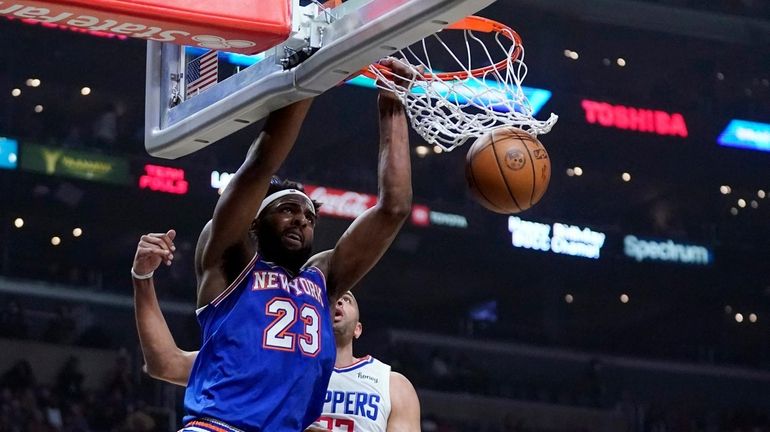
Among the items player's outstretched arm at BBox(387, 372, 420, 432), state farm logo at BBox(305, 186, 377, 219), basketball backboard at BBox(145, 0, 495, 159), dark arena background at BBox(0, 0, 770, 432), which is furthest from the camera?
state farm logo at BBox(305, 186, 377, 219)

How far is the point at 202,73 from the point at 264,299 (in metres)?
0.81

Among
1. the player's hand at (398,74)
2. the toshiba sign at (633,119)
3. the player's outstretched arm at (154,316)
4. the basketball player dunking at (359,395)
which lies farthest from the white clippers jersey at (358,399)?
the toshiba sign at (633,119)

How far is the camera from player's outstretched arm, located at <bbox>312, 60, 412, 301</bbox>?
4184 mm

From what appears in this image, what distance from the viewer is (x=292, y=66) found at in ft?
12.5

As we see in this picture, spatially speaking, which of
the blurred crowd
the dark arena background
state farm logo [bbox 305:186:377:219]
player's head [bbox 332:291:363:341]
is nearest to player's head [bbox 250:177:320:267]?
player's head [bbox 332:291:363:341]

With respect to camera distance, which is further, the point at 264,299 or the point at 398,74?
the point at 398,74

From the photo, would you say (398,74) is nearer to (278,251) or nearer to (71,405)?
(278,251)

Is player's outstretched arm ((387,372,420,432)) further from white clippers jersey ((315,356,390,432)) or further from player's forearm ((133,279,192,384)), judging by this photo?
player's forearm ((133,279,192,384))

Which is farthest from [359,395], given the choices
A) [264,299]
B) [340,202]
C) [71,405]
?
[340,202]

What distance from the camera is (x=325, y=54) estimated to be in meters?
3.71

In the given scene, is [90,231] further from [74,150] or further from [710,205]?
[710,205]

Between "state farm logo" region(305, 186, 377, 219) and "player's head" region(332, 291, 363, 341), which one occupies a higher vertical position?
"player's head" region(332, 291, 363, 341)

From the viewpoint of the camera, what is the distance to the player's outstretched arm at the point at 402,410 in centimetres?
537

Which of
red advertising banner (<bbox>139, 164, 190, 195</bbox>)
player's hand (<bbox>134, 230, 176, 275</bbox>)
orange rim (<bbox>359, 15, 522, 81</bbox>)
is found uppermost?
orange rim (<bbox>359, 15, 522, 81</bbox>)
